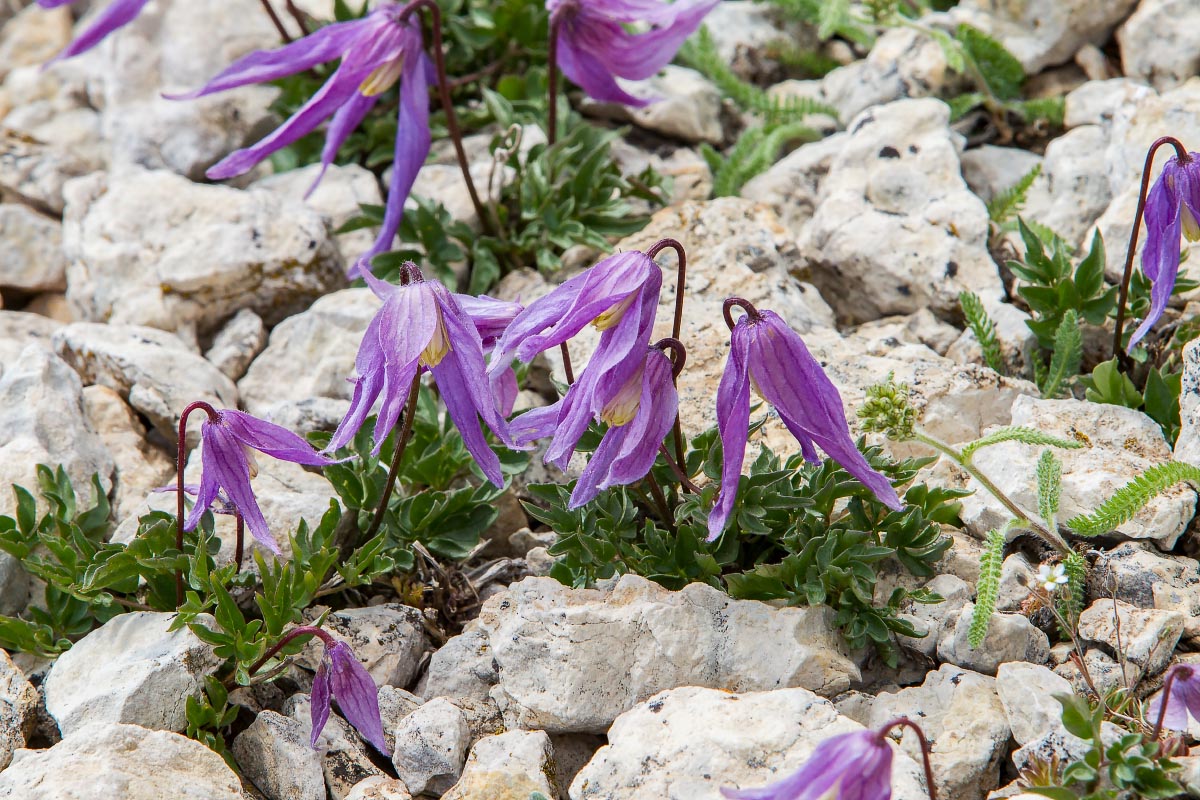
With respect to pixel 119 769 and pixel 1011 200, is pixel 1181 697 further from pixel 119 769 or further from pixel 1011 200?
pixel 119 769

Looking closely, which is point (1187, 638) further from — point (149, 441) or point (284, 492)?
point (149, 441)

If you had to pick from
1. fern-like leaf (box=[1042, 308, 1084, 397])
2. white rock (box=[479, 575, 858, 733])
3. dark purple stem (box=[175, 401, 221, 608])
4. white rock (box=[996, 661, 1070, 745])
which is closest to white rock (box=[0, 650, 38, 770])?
dark purple stem (box=[175, 401, 221, 608])

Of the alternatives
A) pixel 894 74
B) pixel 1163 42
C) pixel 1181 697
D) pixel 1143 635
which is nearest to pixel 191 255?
pixel 894 74

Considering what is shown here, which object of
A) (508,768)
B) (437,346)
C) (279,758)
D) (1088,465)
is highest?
(437,346)

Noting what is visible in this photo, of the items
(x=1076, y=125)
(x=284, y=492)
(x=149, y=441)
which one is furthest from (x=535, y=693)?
(x=1076, y=125)

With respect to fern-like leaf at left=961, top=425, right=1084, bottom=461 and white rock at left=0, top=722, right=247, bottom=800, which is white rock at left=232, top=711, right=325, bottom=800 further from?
fern-like leaf at left=961, top=425, right=1084, bottom=461

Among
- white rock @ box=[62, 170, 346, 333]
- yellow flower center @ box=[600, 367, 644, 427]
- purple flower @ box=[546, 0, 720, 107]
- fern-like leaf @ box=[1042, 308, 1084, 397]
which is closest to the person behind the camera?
yellow flower center @ box=[600, 367, 644, 427]

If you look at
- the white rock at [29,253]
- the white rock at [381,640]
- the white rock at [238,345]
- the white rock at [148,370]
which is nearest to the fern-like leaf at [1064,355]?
the white rock at [381,640]
